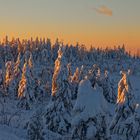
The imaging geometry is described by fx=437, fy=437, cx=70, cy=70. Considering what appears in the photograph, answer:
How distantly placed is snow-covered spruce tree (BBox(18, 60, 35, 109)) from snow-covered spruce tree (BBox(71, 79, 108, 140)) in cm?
4439

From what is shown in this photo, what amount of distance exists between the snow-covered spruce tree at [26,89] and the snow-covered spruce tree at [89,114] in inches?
1748

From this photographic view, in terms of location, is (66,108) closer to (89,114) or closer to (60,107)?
(60,107)

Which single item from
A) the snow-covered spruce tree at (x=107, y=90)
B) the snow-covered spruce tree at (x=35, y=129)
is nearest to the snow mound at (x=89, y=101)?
the snow-covered spruce tree at (x=35, y=129)

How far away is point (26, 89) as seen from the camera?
70.2 metres

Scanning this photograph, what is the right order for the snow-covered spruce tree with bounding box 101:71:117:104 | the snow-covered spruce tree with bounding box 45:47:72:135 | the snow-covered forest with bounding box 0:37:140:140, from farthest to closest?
the snow-covered spruce tree with bounding box 101:71:117:104
the snow-covered spruce tree with bounding box 45:47:72:135
the snow-covered forest with bounding box 0:37:140:140

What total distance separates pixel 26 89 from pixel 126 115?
3624 centimetres

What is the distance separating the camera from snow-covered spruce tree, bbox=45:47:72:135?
41.0 metres

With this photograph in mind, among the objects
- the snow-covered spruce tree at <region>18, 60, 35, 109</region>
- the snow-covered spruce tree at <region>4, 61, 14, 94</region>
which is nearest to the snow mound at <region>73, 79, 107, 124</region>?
the snow-covered spruce tree at <region>18, 60, 35, 109</region>

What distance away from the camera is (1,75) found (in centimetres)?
8881

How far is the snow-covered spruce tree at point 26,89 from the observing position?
69312 millimetres

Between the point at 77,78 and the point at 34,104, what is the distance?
1096 centimetres

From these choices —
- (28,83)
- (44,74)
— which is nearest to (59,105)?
(28,83)

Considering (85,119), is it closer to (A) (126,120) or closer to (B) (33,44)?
(A) (126,120)

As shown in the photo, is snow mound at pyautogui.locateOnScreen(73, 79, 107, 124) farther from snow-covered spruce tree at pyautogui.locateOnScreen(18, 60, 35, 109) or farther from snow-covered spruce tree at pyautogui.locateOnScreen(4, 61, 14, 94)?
snow-covered spruce tree at pyautogui.locateOnScreen(4, 61, 14, 94)
